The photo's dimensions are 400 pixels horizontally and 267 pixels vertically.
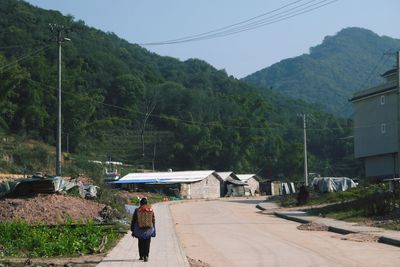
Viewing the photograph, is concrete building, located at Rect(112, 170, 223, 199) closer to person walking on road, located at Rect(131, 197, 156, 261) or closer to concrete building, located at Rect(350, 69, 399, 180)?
concrete building, located at Rect(350, 69, 399, 180)

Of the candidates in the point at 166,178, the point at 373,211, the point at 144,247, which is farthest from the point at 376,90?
the point at 144,247

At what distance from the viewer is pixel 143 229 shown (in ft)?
49.9

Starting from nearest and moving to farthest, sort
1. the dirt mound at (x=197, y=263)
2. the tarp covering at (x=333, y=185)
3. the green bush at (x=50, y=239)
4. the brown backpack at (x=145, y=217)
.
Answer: the dirt mound at (x=197, y=263)
the brown backpack at (x=145, y=217)
the green bush at (x=50, y=239)
the tarp covering at (x=333, y=185)

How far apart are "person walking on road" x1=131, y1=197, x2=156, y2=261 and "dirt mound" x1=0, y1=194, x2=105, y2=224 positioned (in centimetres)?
1020

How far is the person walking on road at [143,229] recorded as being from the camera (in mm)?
15016

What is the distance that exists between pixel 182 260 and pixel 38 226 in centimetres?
855

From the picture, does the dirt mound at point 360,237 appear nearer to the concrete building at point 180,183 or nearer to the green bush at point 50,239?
the green bush at point 50,239

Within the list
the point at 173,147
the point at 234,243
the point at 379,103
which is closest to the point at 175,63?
the point at 173,147

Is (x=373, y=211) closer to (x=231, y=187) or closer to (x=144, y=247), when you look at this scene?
(x=144, y=247)

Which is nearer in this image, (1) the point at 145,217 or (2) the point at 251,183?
(1) the point at 145,217

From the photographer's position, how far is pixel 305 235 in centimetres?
2391

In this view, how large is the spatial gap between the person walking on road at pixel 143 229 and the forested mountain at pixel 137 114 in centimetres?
7269

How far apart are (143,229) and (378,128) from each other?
47.9 m

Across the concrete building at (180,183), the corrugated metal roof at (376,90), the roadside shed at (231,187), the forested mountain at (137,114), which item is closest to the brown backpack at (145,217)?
the corrugated metal roof at (376,90)
